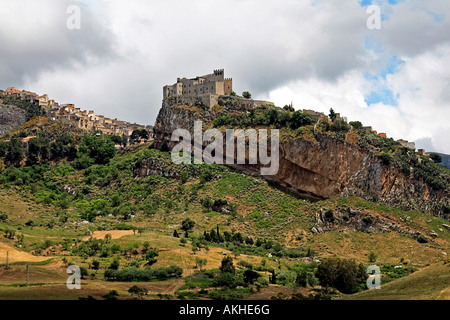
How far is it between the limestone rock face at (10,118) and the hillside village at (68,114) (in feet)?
19.3

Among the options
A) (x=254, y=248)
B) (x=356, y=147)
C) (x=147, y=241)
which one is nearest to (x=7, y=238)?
(x=147, y=241)

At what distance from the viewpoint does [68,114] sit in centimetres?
11025

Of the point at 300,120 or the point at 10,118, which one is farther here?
the point at 10,118

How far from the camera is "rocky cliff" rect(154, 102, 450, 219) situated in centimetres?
6619

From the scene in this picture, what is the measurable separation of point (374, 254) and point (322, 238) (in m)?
6.96

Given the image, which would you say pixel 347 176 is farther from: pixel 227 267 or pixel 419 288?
pixel 419 288

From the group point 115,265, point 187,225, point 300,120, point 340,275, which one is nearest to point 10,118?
point 187,225

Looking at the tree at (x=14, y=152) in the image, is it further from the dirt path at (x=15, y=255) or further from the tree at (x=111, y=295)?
the tree at (x=111, y=295)

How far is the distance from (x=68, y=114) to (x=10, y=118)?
41.0ft

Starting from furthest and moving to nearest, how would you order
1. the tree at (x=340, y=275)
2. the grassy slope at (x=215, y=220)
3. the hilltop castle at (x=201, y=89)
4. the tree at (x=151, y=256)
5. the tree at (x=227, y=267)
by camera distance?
the hilltop castle at (x=201, y=89) → the grassy slope at (x=215, y=220) → the tree at (x=151, y=256) → the tree at (x=227, y=267) → the tree at (x=340, y=275)

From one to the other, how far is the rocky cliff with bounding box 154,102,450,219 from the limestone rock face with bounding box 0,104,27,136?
61684 mm

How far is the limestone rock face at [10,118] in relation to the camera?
105 m

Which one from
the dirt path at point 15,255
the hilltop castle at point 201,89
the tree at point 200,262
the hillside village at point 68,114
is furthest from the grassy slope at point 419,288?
the hillside village at point 68,114
